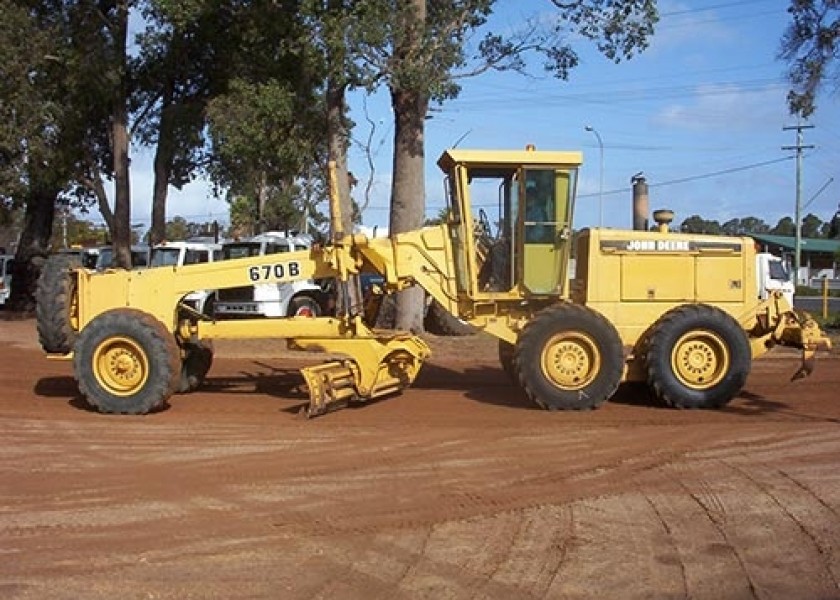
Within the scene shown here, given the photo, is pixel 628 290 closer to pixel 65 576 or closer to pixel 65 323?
pixel 65 323

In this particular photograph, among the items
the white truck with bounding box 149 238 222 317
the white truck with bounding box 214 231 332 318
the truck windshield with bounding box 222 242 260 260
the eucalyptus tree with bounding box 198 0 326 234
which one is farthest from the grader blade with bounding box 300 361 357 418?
the white truck with bounding box 149 238 222 317

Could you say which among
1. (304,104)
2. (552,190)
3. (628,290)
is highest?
(304,104)

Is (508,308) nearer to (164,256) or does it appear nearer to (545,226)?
(545,226)

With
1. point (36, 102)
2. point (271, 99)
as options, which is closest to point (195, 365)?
point (271, 99)

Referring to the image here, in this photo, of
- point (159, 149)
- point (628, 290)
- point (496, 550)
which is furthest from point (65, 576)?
point (159, 149)

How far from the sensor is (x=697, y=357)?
12422 millimetres

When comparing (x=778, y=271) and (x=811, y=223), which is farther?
(x=811, y=223)

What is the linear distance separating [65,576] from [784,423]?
8.14 m

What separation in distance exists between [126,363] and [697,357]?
6662 mm

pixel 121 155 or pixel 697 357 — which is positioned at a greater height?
pixel 121 155

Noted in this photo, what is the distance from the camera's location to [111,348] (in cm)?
1205

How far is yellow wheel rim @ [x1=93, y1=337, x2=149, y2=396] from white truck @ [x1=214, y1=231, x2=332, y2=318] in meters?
12.2

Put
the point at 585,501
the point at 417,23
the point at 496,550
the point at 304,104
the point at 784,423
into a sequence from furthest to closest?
the point at 304,104 < the point at 417,23 < the point at 784,423 < the point at 585,501 < the point at 496,550

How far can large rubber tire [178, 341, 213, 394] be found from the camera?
44.8ft
